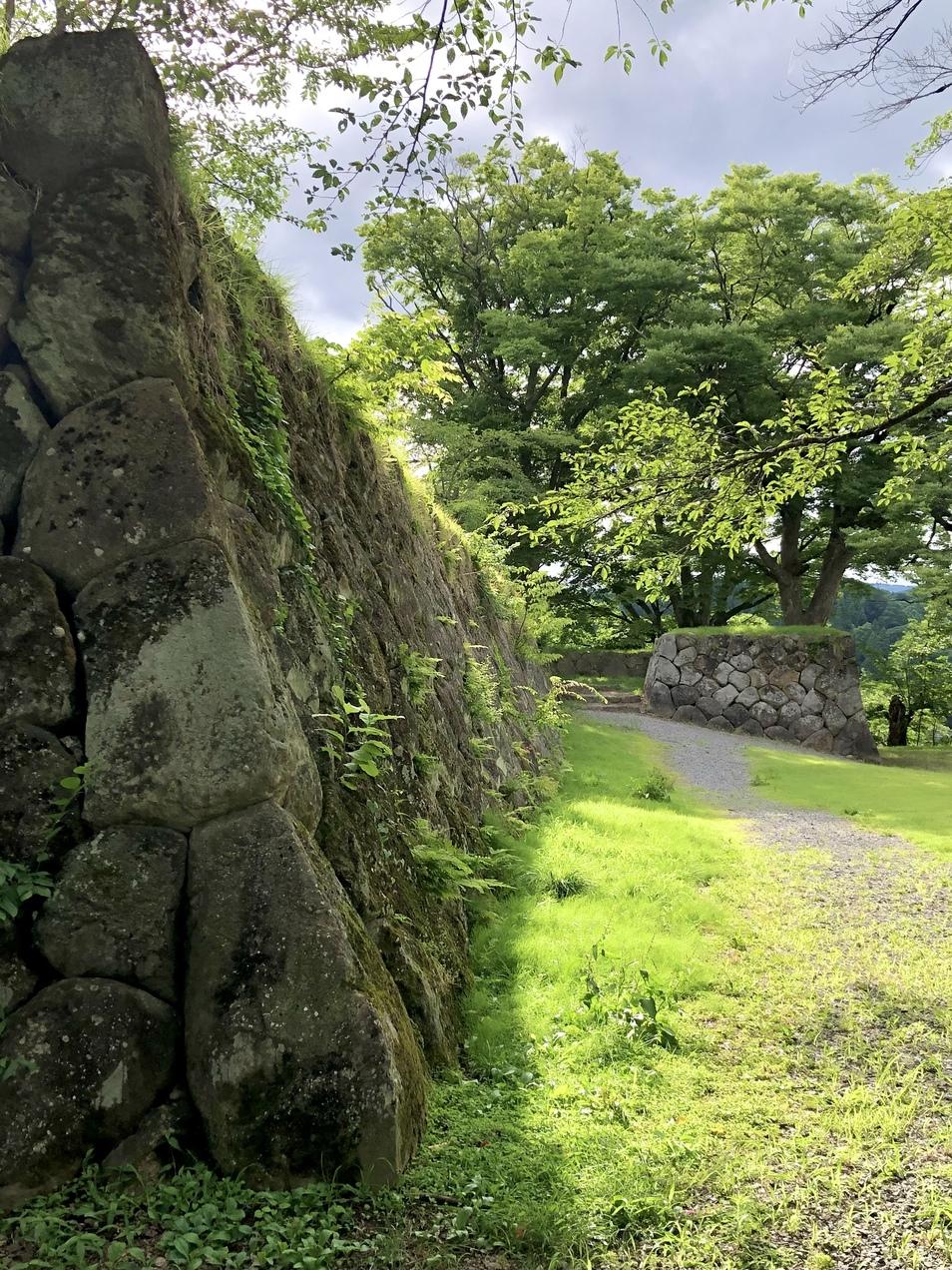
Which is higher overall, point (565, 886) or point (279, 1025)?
point (279, 1025)

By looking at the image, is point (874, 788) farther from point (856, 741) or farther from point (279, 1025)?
point (279, 1025)

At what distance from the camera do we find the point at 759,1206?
2984mm

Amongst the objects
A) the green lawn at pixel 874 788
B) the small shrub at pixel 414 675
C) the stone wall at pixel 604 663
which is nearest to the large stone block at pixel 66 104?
the small shrub at pixel 414 675

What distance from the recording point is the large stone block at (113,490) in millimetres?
3150

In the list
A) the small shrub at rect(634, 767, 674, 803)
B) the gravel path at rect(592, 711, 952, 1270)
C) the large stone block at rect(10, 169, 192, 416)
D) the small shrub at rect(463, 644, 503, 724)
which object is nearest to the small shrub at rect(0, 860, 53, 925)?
the large stone block at rect(10, 169, 192, 416)

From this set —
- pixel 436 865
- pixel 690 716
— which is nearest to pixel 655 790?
pixel 436 865

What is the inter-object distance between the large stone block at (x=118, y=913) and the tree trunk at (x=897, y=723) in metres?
26.4

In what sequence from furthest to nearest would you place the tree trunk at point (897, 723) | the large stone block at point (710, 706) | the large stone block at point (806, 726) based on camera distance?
the tree trunk at point (897, 723) < the large stone block at point (710, 706) < the large stone block at point (806, 726)

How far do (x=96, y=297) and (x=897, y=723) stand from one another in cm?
2676

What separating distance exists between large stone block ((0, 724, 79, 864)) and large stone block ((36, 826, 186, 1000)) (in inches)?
5.9

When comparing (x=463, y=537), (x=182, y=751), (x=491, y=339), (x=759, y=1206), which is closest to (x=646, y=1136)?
(x=759, y=1206)

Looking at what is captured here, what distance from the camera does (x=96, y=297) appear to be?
3.29 metres

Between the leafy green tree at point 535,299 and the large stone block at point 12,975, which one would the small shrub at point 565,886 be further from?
the leafy green tree at point 535,299

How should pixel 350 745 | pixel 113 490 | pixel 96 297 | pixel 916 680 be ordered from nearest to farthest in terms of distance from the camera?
pixel 113 490 < pixel 96 297 < pixel 350 745 < pixel 916 680
